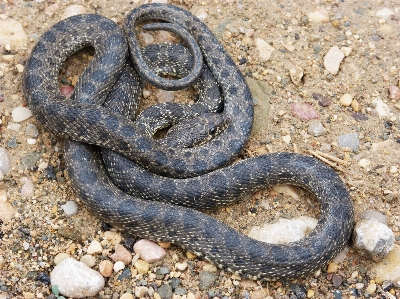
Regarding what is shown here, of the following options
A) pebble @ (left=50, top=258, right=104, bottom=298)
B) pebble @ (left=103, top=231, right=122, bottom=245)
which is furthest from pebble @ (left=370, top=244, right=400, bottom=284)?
pebble @ (left=50, top=258, right=104, bottom=298)

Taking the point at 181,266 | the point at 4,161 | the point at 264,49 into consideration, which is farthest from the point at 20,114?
the point at 264,49

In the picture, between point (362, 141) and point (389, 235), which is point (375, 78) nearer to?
point (362, 141)

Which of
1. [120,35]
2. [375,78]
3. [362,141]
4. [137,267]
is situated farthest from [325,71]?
[137,267]

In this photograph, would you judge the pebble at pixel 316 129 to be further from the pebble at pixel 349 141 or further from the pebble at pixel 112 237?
the pebble at pixel 112 237

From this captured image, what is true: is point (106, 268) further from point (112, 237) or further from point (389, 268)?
point (389, 268)

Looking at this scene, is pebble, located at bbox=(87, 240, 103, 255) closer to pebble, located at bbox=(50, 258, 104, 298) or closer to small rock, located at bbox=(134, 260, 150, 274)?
pebble, located at bbox=(50, 258, 104, 298)

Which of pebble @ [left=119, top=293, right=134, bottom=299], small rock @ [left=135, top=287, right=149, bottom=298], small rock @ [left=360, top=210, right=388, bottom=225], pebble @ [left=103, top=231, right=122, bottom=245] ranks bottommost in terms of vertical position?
small rock @ [left=360, top=210, right=388, bottom=225]
